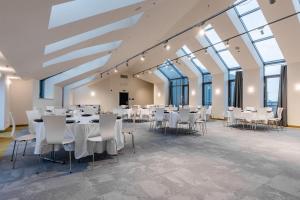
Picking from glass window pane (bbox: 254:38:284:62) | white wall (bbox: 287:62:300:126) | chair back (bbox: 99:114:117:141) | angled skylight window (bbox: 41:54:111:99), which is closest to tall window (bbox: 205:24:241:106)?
glass window pane (bbox: 254:38:284:62)

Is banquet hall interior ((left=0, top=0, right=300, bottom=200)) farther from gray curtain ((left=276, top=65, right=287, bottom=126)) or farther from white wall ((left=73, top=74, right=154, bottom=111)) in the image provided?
white wall ((left=73, top=74, right=154, bottom=111))

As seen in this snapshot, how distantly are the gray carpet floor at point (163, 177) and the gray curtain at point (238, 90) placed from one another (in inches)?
276

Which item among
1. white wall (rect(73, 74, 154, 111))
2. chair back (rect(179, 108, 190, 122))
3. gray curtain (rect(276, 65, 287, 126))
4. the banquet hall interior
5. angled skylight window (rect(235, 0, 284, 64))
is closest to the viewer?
the banquet hall interior

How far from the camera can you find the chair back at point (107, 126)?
10.8 ft

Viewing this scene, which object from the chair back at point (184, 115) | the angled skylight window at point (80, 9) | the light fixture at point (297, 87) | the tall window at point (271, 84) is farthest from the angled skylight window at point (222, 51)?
the angled skylight window at point (80, 9)

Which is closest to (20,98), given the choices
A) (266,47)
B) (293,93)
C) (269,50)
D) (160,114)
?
(160,114)

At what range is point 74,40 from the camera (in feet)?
15.6

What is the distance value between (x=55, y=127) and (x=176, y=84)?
14.2 m

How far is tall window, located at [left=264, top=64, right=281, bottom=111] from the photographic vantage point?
9.56 meters

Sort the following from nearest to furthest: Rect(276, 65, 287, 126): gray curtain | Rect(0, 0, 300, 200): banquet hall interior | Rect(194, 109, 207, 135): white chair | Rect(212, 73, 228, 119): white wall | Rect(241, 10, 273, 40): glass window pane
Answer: Rect(0, 0, 300, 200): banquet hall interior
Rect(194, 109, 207, 135): white chair
Rect(241, 10, 273, 40): glass window pane
Rect(276, 65, 287, 126): gray curtain
Rect(212, 73, 228, 119): white wall

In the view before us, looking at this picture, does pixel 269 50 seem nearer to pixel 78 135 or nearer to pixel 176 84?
pixel 176 84

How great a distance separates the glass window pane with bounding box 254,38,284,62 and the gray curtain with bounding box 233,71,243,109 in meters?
1.57

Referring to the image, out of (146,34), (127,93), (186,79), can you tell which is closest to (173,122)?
(146,34)

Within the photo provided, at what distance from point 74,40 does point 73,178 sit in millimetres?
3380
